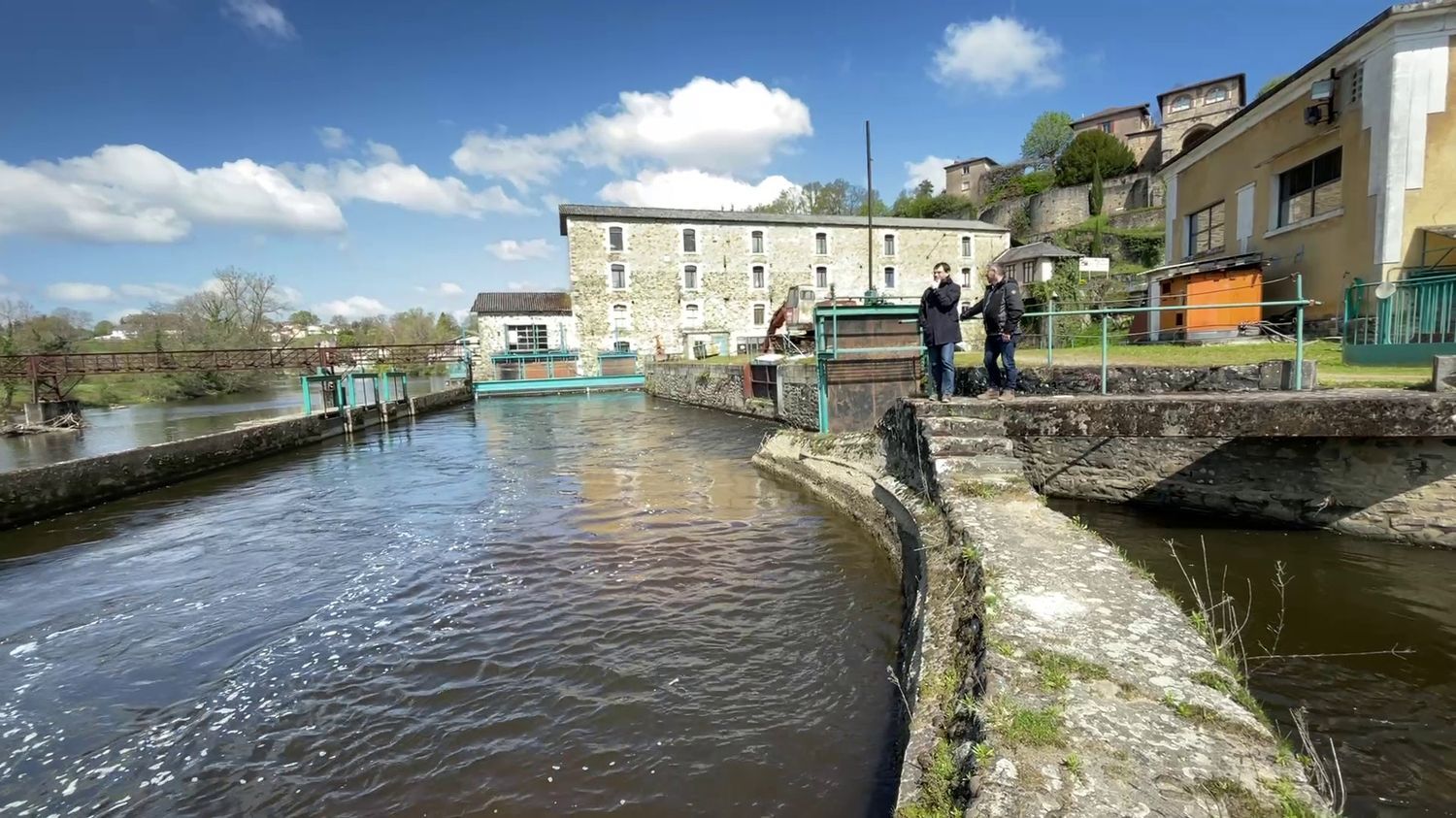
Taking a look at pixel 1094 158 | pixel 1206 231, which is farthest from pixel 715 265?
pixel 1094 158

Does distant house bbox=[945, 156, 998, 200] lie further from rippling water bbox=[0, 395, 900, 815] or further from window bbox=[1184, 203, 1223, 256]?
rippling water bbox=[0, 395, 900, 815]

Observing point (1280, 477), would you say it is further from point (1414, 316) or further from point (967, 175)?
point (967, 175)

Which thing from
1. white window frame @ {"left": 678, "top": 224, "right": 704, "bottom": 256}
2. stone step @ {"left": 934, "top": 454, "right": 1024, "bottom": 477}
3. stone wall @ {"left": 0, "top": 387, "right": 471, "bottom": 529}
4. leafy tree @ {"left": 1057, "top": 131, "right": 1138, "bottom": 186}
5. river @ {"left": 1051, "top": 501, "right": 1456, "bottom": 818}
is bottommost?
river @ {"left": 1051, "top": 501, "right": 1456, "bottom": 818}

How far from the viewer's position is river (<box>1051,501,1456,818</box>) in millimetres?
3178

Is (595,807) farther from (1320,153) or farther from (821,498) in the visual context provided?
(1320,153)

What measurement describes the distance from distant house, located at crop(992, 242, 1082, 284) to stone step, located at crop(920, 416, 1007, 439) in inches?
1172

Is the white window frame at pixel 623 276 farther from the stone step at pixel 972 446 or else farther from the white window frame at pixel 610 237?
the stone step at pixel 972 446

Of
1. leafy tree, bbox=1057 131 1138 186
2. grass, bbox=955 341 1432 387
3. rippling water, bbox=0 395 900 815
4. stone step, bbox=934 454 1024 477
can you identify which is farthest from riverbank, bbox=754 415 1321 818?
leafy tree, bbox=1057 131 1138 186

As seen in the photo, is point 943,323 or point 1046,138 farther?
point 1046,138

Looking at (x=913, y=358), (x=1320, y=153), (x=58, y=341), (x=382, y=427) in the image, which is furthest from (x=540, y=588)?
(x=58, y=341)

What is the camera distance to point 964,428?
6203mm

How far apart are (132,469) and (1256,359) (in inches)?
751

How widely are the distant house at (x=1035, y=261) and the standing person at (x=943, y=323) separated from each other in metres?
28.3

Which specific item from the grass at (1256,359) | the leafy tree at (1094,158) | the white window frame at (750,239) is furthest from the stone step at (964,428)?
the leafy tree at (1094,158)
